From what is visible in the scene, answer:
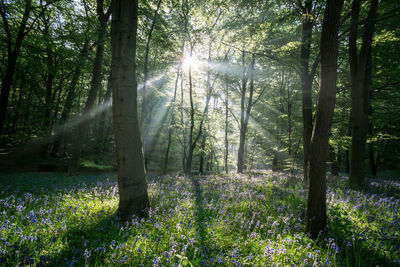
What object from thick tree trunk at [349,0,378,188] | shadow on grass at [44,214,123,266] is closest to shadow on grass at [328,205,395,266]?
shadow on grass at [44,214,123,266]

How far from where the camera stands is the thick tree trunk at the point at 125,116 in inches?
163

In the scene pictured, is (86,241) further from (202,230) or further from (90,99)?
(90,99)

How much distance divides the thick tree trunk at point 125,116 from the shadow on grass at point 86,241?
52 cm

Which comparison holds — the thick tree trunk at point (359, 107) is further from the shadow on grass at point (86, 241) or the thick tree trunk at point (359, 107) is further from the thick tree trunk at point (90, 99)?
the thick tree trunk at point (90, 99)

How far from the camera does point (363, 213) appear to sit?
4324 mm

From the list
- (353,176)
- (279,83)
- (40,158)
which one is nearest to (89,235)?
(353,176)

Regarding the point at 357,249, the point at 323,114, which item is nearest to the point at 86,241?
the point at 357,249

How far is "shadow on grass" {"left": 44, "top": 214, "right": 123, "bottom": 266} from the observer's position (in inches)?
96.1

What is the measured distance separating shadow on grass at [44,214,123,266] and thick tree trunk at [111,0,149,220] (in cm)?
52

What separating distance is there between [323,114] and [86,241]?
4.38 m

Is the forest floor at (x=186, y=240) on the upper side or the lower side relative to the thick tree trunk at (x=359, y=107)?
lower

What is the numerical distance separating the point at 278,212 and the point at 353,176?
5.68 metres

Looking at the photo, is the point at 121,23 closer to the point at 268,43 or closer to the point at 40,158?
the point at 268,43

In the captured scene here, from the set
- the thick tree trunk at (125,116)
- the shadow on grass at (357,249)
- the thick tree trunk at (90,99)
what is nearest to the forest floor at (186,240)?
the shadow on grass at (357,249)
